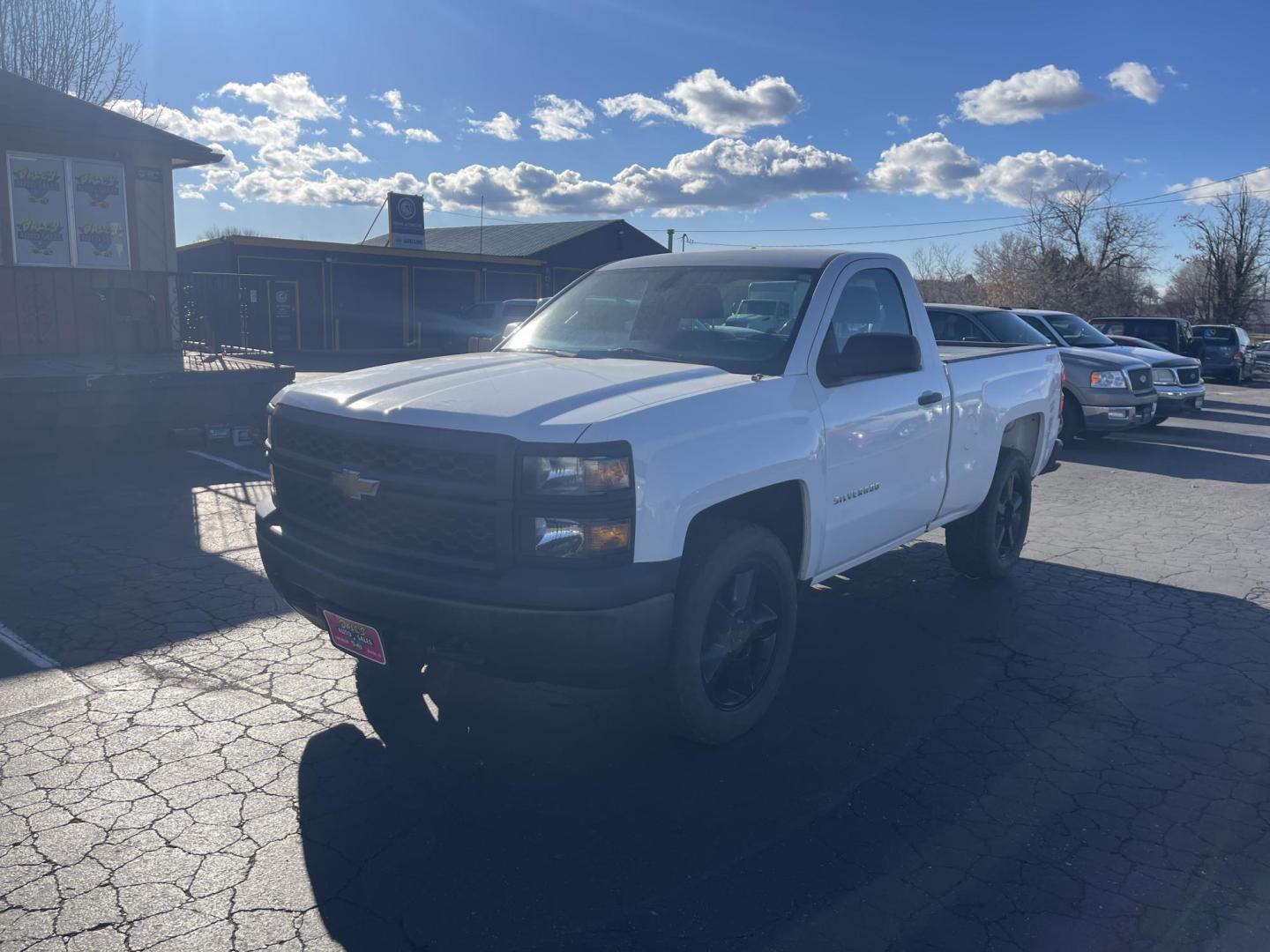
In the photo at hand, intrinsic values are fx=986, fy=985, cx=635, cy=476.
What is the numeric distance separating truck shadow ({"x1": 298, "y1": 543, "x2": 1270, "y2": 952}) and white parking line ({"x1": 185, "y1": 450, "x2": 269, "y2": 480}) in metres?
5.64

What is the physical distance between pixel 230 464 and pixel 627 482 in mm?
7736

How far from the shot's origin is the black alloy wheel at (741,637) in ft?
12.7

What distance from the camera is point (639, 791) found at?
3.71 m

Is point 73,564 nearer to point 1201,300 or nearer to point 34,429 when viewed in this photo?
point 34,429

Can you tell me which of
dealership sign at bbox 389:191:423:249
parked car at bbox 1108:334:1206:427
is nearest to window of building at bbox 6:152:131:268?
parked car at bbox 1108:334:1206:427

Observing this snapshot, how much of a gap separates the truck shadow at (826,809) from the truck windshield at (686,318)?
1620 mm

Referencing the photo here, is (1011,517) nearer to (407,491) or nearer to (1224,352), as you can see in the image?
(407,491)

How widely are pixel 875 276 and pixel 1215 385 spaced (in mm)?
28233

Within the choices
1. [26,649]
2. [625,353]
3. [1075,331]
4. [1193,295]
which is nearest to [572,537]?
[625,353]

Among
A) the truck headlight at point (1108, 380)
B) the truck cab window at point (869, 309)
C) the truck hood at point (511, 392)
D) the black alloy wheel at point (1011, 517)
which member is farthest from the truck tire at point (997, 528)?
the truck headlight at point (1108, 380)

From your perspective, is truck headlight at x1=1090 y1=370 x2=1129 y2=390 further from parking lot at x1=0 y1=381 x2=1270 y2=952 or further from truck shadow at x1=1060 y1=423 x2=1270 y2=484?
parking lot at x1=0 y1=381 x2=1270 y2=952

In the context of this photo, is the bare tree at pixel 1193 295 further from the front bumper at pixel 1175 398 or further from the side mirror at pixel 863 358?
the side mirror at pixel 863 358

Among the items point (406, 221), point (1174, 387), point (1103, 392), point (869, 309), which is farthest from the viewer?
point (406, 221)

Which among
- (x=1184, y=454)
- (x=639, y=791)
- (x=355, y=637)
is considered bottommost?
(x=639, y=791)
